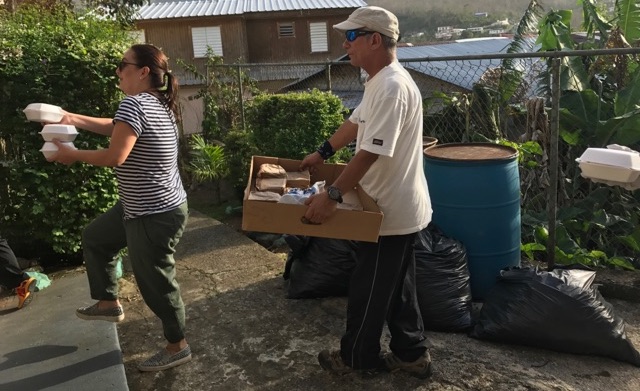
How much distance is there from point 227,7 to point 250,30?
1.39 m

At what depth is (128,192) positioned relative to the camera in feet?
9.09

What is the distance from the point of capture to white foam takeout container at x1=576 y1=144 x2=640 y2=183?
7.59ft

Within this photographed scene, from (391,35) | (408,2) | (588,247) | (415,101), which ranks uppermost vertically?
(408,2)

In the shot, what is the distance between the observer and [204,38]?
22.2m

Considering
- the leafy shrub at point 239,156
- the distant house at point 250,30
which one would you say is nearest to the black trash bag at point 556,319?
the leafy shrub at point 239,156

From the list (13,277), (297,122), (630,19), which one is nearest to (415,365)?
(13,277)

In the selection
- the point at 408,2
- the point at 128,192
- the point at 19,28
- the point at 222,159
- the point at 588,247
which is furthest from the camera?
the point at 408,2

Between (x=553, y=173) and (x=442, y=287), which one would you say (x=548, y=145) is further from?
(x=442, y=287)

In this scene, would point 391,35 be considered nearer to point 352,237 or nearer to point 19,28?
point 352,237

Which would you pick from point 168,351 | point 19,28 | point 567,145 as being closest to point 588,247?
point 567,145

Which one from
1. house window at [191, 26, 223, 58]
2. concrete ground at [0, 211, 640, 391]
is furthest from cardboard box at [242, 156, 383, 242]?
house window at [191, 26, 223, 58]

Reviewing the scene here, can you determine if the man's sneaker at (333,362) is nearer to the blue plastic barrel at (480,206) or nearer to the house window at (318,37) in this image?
the blue plastic barrel at (480,206)

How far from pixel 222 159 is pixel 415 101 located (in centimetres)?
586

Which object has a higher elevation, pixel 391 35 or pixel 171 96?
pixel 391 35
